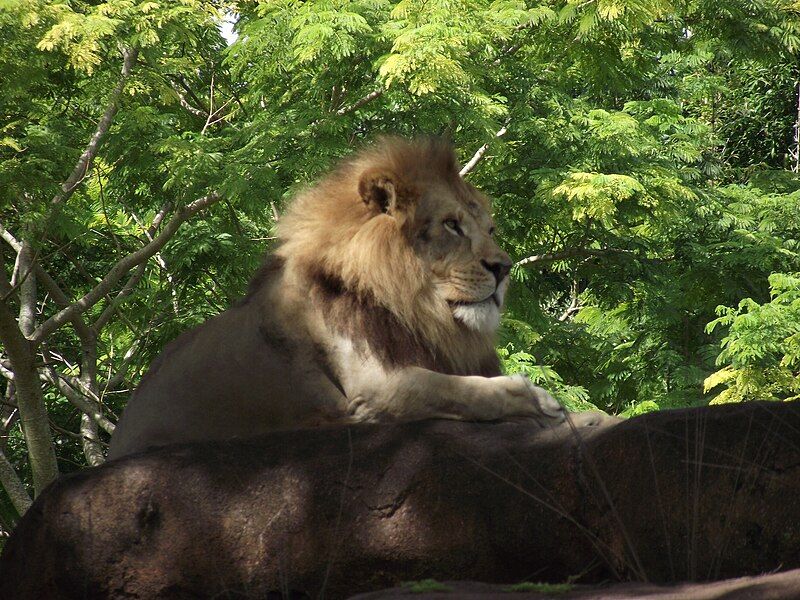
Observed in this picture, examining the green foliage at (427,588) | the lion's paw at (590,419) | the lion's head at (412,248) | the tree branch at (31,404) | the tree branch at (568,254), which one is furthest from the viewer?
the tree branch at (568,254)

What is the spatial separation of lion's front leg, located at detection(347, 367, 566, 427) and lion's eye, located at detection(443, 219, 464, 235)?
0.67 meters

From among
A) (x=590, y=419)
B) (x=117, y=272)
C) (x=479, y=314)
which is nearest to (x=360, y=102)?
(x=117, y=272)

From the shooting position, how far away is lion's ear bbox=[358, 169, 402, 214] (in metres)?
4.49

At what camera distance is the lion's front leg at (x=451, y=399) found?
3926mm

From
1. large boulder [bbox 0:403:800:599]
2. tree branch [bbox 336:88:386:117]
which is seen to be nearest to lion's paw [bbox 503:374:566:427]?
large boulder [bbox 0:403:800:599]

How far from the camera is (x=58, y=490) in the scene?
12.0 ft

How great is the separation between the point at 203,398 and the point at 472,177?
1080 cm

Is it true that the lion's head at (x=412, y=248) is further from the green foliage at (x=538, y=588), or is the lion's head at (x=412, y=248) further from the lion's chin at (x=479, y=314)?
the green foliage at (x=538, y=588)

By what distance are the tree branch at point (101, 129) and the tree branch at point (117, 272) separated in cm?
99

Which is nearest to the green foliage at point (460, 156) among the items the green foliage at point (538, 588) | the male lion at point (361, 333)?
the male lion at point (361, 333)

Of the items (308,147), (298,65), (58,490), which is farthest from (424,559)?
(298,65)

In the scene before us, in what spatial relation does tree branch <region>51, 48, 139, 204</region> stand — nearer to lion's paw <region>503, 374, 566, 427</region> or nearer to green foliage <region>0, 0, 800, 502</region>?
green foliage <region>0, 0, 800, 502</region>

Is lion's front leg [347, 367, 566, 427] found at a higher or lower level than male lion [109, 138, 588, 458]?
lower

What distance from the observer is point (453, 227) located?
4.48 m
